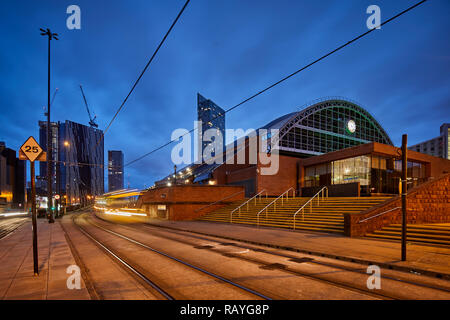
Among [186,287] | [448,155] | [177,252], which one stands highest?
[448,155]

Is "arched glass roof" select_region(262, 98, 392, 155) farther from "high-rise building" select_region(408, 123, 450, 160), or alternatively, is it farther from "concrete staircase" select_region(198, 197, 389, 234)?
"high-rise building" select_region(408, 123, 450, 160)

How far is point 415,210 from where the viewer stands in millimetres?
12914

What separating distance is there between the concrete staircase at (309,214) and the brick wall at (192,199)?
302 centimetres

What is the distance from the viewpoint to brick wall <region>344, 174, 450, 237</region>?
38.4 feet

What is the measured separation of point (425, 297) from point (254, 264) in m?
4.05

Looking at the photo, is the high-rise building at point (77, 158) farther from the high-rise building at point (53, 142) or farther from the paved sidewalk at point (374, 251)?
the paved sidewalk at point (374, 251)

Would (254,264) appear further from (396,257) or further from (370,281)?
(396,257)

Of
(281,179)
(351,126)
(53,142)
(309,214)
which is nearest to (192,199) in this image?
(309,214)

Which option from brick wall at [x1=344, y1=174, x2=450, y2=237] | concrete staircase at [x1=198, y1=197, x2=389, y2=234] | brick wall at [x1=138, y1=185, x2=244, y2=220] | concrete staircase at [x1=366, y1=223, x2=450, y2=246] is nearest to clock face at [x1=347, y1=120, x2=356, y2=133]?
brick wall at [x1=138, y1=185, x2=244, y2=220]

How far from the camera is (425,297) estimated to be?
485cm

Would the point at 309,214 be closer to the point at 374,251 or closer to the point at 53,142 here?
the point at 374,251

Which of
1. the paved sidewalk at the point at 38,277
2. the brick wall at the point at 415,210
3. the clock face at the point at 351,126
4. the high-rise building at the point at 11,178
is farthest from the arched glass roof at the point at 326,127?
the high-rise building at the point at 11,178

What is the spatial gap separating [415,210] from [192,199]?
1786 cm
